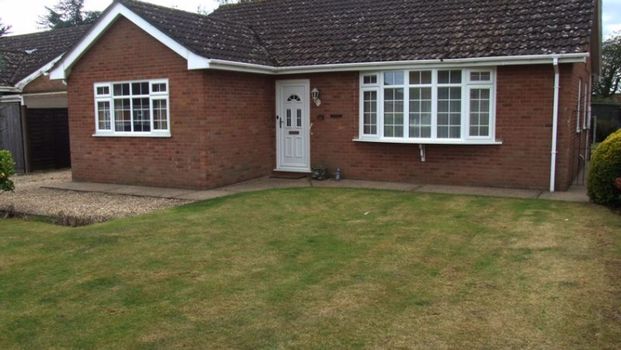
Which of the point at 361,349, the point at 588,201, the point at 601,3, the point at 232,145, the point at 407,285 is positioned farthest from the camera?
the point at 601,3

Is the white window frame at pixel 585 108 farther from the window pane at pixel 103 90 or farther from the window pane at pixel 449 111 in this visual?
the window pane at pixel 103 90

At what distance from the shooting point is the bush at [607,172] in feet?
32.6

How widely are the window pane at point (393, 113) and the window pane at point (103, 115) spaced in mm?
6655

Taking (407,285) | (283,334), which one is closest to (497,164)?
(407,285)

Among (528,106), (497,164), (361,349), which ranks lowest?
(361,349)

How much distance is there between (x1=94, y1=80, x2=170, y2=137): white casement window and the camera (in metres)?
13.4

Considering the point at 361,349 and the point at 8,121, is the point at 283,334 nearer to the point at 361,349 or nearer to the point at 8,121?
the point at 361,349

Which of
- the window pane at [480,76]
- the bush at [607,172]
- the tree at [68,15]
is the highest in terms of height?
the tree at [68,15]

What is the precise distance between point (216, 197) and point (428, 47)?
5641 millimetres

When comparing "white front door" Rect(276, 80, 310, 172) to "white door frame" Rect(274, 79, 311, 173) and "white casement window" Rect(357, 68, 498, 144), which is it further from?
"white casement window" Rect(357, 68, 498, 144)

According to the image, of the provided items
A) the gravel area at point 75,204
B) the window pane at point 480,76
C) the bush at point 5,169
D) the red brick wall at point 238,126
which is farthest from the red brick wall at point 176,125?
the window pane at point 480,76

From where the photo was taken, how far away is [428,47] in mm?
12930

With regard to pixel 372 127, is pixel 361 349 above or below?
below

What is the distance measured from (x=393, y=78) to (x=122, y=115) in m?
6.45
